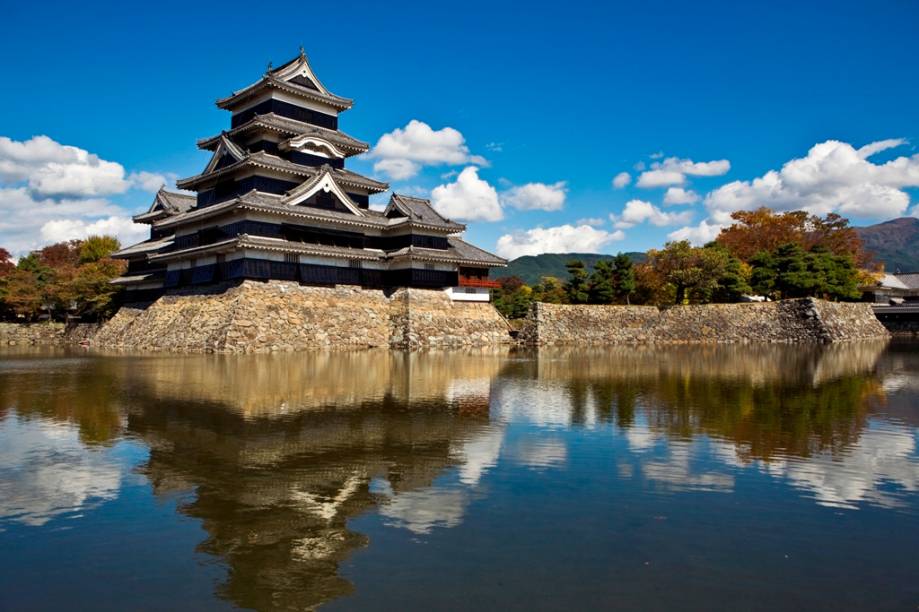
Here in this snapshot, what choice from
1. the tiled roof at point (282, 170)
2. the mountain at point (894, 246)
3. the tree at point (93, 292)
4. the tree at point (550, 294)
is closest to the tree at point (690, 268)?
the tree at point (550, 294)

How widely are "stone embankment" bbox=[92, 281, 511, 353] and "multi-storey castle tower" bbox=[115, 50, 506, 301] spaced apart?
1002mm

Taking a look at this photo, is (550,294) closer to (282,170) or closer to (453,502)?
(282,170)

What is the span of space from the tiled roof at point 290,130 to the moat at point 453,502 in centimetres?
2397

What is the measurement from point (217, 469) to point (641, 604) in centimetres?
541

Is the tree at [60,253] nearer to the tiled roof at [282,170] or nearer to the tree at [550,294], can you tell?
the tiled roof at [282,170]

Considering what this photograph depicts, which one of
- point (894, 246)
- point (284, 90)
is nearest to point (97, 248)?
point (284, 90)

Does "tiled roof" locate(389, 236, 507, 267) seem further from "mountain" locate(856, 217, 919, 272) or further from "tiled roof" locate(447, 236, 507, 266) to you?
"mountain" locate(856, 217, 919, 272)

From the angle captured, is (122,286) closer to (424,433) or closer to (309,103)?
(309,103)

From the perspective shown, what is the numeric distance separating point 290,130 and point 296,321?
11.9 metres

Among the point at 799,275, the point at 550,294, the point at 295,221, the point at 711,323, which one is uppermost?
the point at 295,221

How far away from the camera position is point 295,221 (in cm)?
3278

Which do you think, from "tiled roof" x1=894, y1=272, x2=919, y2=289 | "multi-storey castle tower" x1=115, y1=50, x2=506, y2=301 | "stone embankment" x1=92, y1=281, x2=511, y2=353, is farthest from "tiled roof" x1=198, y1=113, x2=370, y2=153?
"tiled roof" x1=894, y1=272, x2=919, y2=289

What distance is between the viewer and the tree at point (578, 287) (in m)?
43.1

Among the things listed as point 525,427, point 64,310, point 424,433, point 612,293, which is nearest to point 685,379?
point 525,427
